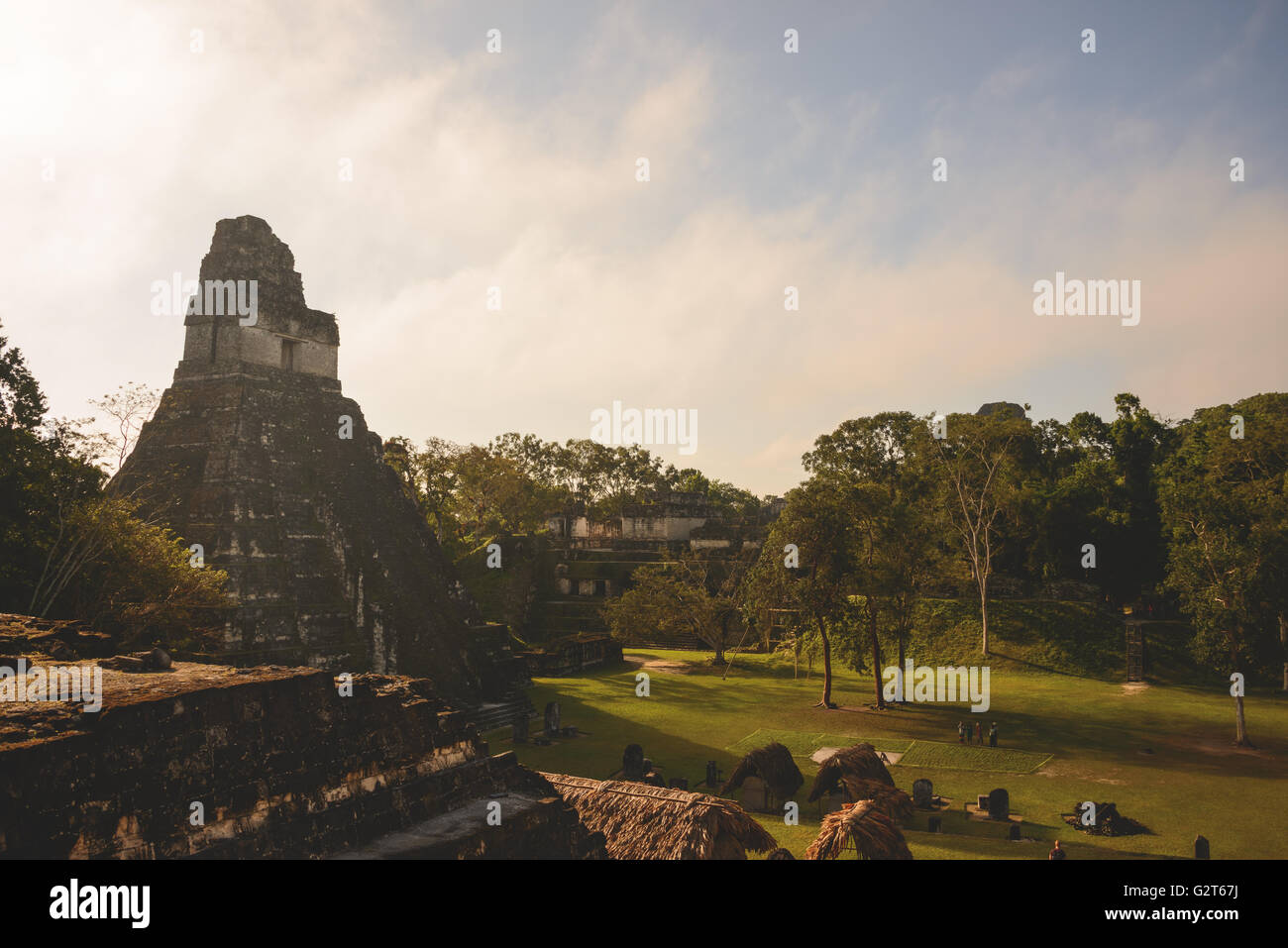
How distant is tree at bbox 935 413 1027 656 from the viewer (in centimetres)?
2998

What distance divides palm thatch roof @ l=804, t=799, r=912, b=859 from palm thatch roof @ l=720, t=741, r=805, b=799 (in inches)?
154

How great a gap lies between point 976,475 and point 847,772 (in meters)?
20.5

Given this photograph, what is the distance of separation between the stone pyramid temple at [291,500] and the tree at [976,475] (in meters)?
18.5

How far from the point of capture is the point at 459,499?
133 feet

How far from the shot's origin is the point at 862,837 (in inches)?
374

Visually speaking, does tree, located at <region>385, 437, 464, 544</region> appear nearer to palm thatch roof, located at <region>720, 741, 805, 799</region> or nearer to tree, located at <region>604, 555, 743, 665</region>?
tree, located at <region>604, 555, 743, 665</region>

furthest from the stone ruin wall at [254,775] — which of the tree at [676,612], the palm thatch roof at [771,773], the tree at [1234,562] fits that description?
the tree at [676,612]

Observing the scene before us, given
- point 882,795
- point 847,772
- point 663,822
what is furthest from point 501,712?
point 663,822

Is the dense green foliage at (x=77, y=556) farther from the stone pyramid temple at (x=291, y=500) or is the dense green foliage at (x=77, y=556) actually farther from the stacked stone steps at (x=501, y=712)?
the stacked stone steps at (x=501, y=712)

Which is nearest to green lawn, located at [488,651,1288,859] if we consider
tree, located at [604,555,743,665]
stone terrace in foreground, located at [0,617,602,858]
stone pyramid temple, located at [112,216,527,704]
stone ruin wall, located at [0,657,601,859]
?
tree, located at [604,555,743,665]

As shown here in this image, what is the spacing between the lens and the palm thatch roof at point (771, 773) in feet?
45.9

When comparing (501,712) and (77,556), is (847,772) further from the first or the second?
(77,556)
